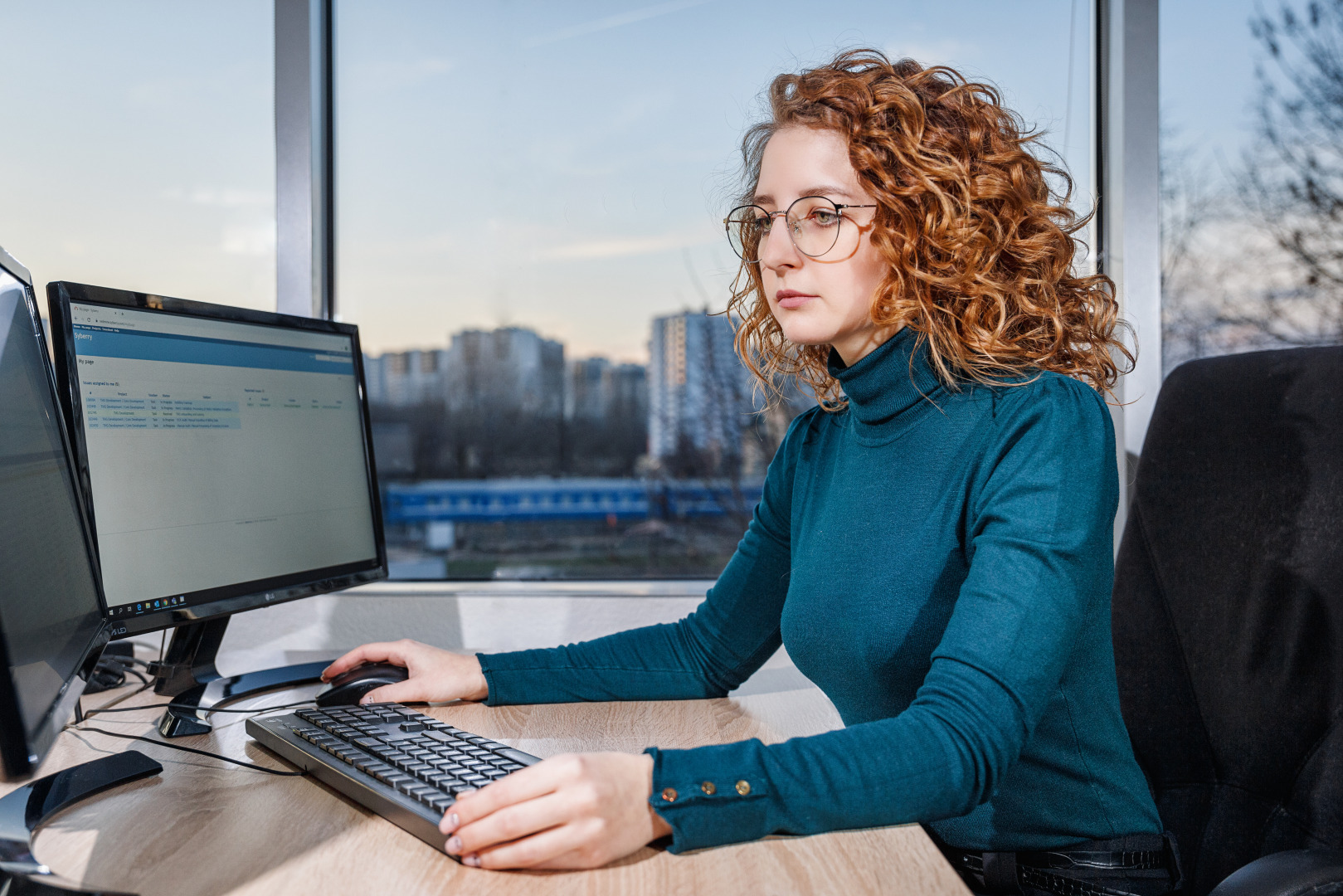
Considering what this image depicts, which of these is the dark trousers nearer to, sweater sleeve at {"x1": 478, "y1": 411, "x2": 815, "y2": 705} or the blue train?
sweater sleeve at {"x1": 478, "y1": 411, "x2": 815, "y2": 705}

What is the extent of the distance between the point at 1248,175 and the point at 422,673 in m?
1.68

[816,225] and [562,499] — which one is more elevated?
[816,225]

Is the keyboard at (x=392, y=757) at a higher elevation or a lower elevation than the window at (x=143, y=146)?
lower

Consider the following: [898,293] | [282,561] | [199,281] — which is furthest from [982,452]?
[199,281]

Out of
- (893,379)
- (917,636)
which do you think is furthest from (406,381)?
(917,636)

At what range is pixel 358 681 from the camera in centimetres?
106

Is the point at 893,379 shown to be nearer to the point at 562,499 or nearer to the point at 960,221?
the point at 960,221

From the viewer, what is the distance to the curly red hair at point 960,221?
3.21 feet

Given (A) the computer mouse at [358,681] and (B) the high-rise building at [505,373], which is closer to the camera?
(A) the computer mouse at [358,681]

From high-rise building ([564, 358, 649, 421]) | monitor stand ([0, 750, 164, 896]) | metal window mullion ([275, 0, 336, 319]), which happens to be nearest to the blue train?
high-rise building ([564, 358, 649, 421])

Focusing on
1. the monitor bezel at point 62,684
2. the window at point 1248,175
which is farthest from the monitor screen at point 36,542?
the window at point 1248,175

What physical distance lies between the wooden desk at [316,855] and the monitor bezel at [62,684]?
100 millimetres

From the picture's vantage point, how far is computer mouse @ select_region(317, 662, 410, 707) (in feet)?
3.43

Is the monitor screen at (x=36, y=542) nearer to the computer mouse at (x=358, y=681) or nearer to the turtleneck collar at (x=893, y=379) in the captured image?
the computer mouse at (x=358, y=681)
